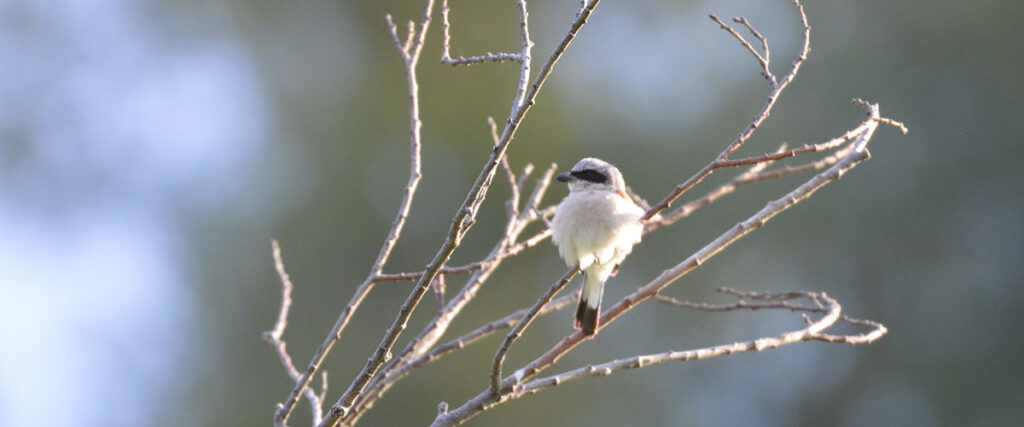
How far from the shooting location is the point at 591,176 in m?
3.57

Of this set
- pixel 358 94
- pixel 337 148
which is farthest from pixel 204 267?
pixel 358 94

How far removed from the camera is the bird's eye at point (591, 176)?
3.56 m

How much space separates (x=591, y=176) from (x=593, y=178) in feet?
0.04

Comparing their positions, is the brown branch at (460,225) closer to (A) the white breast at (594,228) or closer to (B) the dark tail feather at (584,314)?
(B) the dark tail feather at (584,314)

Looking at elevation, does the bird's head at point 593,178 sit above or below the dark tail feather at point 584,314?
above

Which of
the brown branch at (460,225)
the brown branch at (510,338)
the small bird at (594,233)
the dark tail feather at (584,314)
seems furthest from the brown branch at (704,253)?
the small bird at (594,233)

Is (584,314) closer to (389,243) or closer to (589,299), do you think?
(589,299)

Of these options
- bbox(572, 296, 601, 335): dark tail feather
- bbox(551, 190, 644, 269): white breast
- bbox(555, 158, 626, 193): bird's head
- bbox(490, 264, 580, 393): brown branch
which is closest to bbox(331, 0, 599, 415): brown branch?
bbox(490, 264, 580, 393): brown branch

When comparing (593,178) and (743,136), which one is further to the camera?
(593,178)

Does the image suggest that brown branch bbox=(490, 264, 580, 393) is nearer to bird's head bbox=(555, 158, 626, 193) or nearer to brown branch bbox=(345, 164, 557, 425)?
brown branch bbox=(345, 164, 557, 425)

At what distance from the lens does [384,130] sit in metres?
12.5

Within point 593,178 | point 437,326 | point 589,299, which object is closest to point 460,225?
point 437,326

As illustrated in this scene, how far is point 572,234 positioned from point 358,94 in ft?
33.4

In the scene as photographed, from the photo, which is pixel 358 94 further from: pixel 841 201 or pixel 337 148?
pixel 841 201
